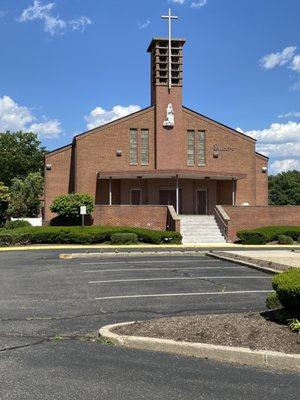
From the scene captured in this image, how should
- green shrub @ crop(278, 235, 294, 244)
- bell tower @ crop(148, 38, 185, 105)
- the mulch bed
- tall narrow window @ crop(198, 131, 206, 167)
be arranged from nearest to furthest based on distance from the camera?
the mulch bed
green shrub @ crop(278, 235, 294, 244)
bell tower @ crop(148, 38, 185, 105)
tall narrow window @ crop(198, 131, 206, 167)

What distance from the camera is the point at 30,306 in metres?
10.1

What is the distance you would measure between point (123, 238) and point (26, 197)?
24795 mm

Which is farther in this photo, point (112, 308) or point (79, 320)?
point (112, 308)

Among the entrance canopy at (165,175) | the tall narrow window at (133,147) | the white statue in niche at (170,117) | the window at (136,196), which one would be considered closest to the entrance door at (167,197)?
the window at (136,196)

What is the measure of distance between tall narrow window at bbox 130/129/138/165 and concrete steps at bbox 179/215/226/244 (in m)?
6.12

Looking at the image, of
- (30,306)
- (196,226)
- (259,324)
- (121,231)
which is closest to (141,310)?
(30,306)

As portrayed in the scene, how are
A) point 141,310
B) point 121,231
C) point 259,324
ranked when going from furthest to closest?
point 121,231
point 141,310
point 259,324

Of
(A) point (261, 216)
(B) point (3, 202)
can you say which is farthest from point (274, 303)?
(B) point (3, 202)

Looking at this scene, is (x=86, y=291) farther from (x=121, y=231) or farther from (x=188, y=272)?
(x=121, y=231)

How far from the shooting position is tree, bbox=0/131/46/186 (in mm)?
77500

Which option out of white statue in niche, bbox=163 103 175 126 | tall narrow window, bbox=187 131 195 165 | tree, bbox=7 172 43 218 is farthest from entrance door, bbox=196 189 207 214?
tree, bbox=7 172 43 218

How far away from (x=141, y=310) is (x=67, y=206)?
25762mm

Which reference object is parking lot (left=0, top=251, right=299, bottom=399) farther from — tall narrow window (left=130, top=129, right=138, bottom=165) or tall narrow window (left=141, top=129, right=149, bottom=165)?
tall narrow window (left=141, top=129, right=149, bottom=165)

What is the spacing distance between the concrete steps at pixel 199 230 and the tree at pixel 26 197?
21011 millimetres
